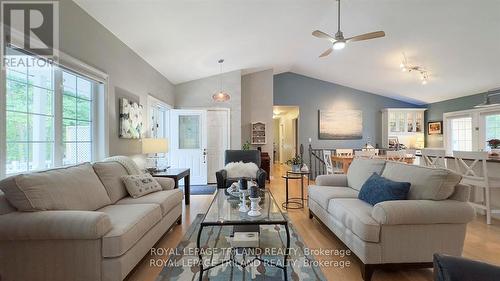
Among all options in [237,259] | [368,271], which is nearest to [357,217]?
[368,271]

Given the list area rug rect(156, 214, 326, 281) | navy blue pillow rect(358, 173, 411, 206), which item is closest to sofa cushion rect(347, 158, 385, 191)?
navy blue pillow rect(358, 173, 411, 206)

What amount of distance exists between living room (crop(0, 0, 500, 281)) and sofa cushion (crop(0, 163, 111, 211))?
0.01 m

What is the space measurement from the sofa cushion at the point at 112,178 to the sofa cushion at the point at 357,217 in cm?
246

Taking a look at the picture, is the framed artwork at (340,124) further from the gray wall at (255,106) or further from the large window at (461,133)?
the large window at (461,133)

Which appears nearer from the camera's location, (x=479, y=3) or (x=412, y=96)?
(x=479, y=3)

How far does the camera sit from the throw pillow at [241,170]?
4551 mm

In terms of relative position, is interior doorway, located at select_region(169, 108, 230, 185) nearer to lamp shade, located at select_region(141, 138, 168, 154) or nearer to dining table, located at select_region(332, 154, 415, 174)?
lamp shade, located at select_region(141, 138, 168, 154)

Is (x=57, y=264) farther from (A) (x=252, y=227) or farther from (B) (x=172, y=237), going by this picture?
(A) (x=252, y=227)

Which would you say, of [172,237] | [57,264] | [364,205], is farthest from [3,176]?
[364,205]

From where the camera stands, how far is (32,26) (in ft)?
7.42

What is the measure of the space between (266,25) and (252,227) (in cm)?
348

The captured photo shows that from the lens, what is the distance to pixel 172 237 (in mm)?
3037

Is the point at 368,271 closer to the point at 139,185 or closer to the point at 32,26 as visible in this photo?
the point at 139,185

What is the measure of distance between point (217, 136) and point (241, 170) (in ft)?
8.09
